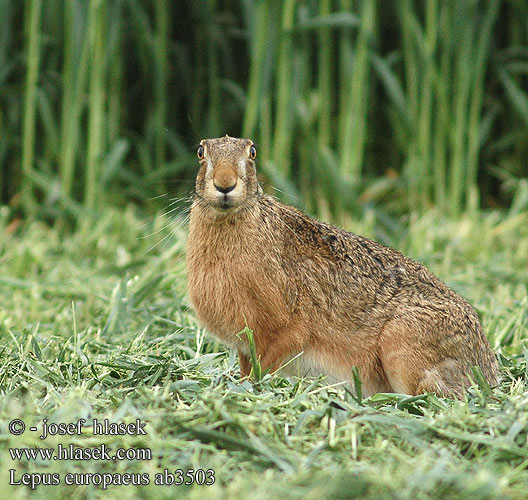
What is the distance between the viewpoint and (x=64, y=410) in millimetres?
3219

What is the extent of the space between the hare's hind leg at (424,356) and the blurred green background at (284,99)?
3.64 metres

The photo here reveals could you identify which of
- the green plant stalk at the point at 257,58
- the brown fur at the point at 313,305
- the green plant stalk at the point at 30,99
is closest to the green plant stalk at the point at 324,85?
the green plant stalk at the point at 257,58

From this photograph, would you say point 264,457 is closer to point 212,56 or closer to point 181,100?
point 212,56

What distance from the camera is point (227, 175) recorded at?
372cm

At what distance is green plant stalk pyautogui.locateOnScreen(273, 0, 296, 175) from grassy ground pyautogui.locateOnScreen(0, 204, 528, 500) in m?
2.44

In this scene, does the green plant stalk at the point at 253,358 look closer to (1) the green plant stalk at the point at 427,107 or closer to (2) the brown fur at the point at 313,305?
(2) the brown fur at the point at 313,305

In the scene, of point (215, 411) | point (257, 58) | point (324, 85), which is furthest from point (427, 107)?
point (215, 411)

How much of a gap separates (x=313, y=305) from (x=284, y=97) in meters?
4.12

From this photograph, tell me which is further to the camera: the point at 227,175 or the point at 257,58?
the point at 257,58

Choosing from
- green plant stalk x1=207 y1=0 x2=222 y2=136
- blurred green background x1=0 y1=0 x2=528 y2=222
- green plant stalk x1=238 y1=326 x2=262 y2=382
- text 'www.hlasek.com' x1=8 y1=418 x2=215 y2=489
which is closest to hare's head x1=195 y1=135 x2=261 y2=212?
green plant stalk x1=238 y1=326 x2=262 y2=382

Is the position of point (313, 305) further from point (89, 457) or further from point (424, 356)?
point (89, 457)

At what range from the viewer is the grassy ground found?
2818 millimetres

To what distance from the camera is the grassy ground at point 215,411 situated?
9.25ft

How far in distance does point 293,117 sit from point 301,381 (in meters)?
4.55
